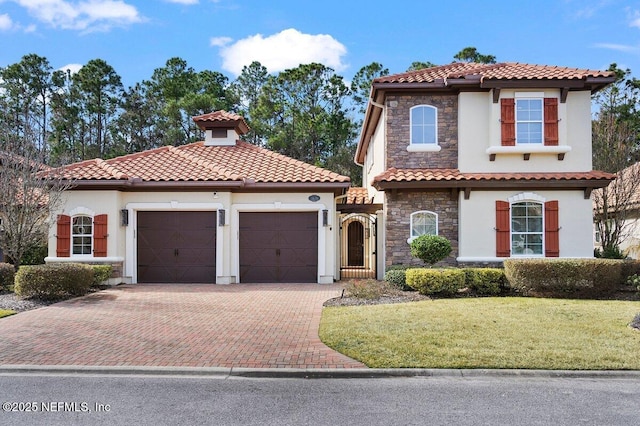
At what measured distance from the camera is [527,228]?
52.7 ft

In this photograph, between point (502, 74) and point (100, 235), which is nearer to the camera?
point (100, 235)

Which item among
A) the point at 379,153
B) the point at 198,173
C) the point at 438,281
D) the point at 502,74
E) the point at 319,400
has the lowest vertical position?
the point at 319,400

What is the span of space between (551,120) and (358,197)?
360 inches

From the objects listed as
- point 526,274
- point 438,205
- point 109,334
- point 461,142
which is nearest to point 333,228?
point 438,205

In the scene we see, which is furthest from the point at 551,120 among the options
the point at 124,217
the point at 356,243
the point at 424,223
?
the point at 124,217

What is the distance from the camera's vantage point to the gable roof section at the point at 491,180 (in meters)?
15.5

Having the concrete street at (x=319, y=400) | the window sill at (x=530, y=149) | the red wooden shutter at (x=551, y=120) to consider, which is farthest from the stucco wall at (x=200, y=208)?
the concrete street at (x=319, y=400)

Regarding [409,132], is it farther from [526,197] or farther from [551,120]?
[551,120]

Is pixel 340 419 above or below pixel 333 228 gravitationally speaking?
below

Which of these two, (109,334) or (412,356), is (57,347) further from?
(412,356)

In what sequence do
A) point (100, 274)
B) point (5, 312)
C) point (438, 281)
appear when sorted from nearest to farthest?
point (5, 312) < point (438, 281) < point (100, 274)

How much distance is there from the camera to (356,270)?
20.0 metres

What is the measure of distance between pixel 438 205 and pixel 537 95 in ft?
15.2

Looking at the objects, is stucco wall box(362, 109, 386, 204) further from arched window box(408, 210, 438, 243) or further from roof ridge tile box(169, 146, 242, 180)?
roof ridge tile box(169, 146, 242, 180)
